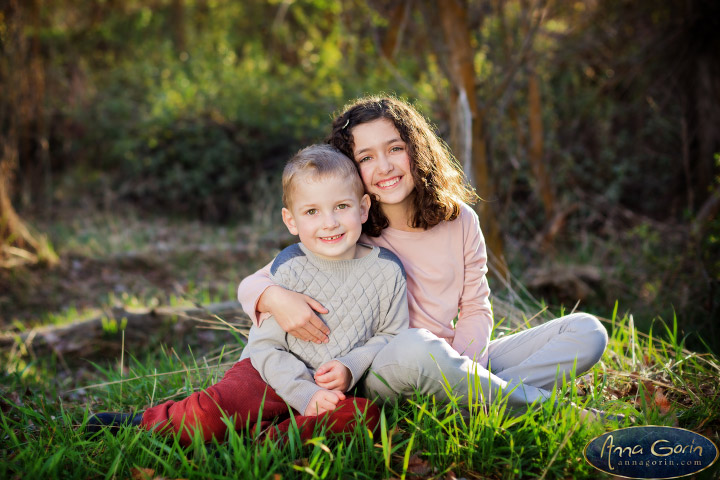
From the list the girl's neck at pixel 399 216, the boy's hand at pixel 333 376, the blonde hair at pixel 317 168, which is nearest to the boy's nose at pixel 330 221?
the blonde hair at pixel 317 168

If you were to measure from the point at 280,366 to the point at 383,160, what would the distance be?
3.15 ft

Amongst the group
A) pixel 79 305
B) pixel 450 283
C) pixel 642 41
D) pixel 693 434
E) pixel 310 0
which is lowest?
pixel 79 305

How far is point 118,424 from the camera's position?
249cm

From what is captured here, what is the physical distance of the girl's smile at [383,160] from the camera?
2648 mm

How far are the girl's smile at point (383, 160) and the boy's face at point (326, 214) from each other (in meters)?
0.20

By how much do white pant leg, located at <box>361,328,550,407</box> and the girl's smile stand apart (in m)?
0.64

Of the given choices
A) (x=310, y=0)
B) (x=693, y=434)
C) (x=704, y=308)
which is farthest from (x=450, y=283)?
(x=310, y=0)

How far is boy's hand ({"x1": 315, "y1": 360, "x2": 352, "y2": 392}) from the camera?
7.61ft

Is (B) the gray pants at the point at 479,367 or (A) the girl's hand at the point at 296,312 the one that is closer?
(B) the gray pants at the point at 479,367

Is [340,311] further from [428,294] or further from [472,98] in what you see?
[472,98]

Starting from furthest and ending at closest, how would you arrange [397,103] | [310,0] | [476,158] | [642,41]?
[310,0] < [642,41] < [476,158] < [397,103]

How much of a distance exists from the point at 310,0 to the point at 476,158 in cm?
969

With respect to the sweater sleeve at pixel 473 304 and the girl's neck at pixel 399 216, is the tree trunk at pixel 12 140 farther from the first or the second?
the sweater sleeve at pixel 473 304

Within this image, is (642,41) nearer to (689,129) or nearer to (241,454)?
(689,129)
